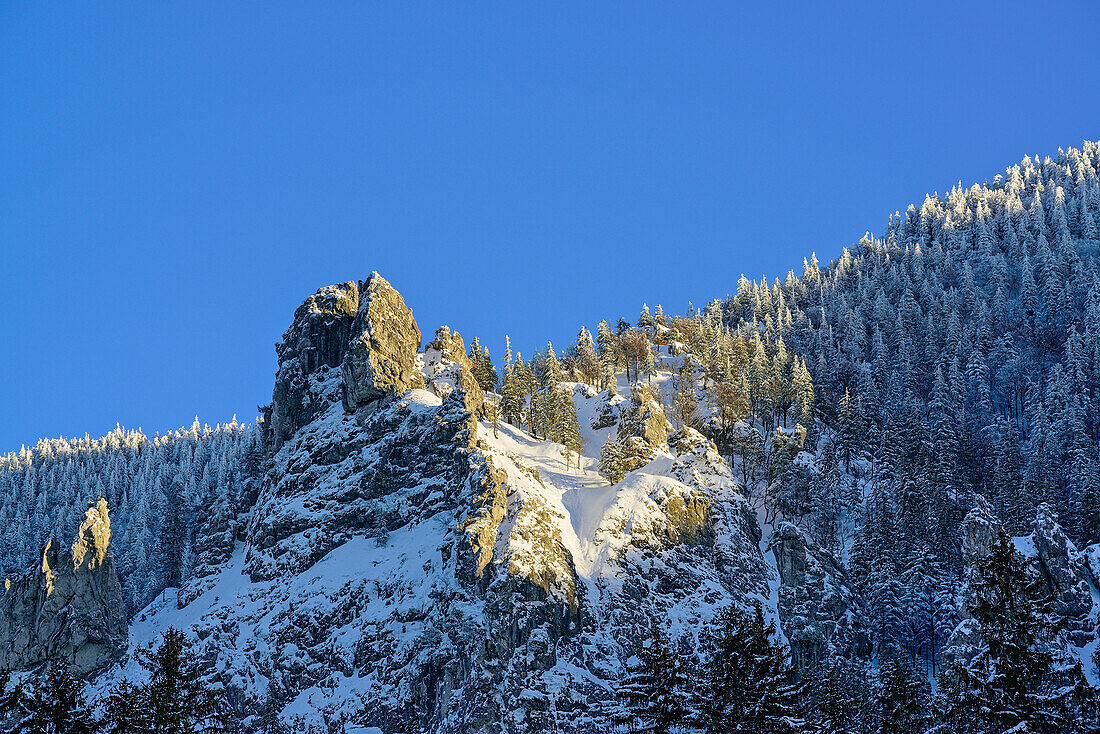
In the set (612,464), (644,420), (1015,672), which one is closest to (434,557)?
(612,464)

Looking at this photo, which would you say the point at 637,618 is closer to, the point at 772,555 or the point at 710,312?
the point at 772,555

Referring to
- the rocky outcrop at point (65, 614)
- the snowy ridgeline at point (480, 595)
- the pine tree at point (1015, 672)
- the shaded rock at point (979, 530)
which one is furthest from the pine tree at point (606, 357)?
the pine tree at point (1015, 672)

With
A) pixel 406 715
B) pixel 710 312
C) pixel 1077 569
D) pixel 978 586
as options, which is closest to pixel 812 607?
pixel 1077 569

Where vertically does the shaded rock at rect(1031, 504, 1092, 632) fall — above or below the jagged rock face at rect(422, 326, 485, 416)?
below

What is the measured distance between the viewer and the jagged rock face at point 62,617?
95000 mm

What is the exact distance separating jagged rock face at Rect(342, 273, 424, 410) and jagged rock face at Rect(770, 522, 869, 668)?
150ft

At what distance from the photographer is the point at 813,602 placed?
9638cm

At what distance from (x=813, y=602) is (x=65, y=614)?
68742 millimetres

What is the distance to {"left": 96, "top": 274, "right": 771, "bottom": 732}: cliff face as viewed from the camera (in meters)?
87.2

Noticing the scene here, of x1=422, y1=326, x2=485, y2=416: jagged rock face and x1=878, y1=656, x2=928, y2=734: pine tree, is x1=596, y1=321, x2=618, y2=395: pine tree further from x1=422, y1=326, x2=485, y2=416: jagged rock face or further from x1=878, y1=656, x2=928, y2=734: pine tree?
x1=878, y1=656, x2=928, y2=734: pine tree

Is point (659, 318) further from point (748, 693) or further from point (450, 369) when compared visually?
point (748, 693)

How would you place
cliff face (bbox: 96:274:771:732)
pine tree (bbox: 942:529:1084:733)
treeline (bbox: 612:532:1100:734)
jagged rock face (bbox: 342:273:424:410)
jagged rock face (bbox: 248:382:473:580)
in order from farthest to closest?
1. jagged rock face (bbox: 342:273:424:410)
2. jagged rock face (bbox: 248:382:473:580)
3. cliff face (bbox: 96:274:771:732)
4. treeline (bbox: 612:532:1100:734)
5. pine tree (bbox: 942:529:1084:733)

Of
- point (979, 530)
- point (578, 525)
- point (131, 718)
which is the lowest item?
point (131, 718)

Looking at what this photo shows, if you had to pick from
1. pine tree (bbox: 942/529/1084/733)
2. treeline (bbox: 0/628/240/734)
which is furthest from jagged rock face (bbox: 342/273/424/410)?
pine tree (bbox: 942/529/1084/733)
